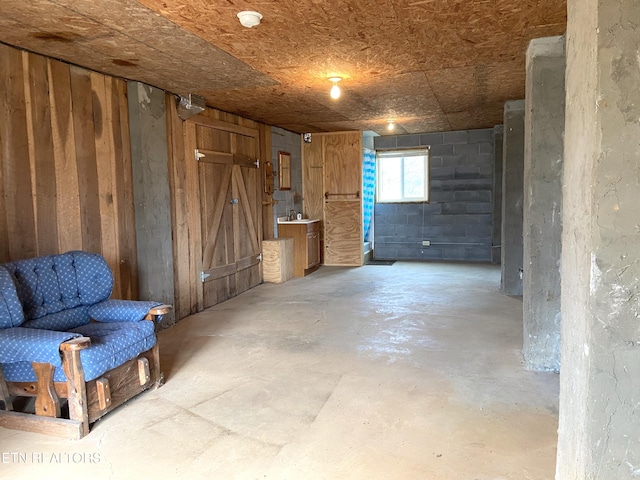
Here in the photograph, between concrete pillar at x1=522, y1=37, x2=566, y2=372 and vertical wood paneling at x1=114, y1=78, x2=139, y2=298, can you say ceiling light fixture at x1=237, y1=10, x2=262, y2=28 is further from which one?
concrete pillar at x1=522, y1=37, x2=566, y2=372

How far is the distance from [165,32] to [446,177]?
6.23 m

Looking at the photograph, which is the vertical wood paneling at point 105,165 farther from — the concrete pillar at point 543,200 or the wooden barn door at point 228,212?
the concrete pillar at point 543,200

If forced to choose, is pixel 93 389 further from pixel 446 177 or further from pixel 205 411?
pixel 446 177

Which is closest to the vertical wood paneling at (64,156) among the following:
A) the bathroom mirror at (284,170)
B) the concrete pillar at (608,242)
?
the concrete pillar at (608,242)

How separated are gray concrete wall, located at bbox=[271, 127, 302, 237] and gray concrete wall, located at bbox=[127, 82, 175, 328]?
2622mm

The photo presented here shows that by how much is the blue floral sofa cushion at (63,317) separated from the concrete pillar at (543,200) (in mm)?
2614

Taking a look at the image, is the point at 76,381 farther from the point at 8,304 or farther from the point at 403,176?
the point at 403,176

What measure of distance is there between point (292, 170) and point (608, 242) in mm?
6408

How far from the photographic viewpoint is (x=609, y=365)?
1258 mm

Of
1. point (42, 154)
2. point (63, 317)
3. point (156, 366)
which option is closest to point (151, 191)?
point (42, 154)

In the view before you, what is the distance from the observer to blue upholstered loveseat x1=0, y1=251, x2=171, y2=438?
2.26 m

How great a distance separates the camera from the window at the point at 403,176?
27.1 feet

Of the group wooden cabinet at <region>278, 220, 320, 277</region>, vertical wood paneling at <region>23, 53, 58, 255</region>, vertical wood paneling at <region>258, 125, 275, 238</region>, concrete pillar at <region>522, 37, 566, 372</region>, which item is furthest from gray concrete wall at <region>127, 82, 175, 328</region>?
concrete pillar at <region>522, 37, 566, 372</region>

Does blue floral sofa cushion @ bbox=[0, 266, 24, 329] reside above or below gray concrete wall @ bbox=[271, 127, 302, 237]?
below
